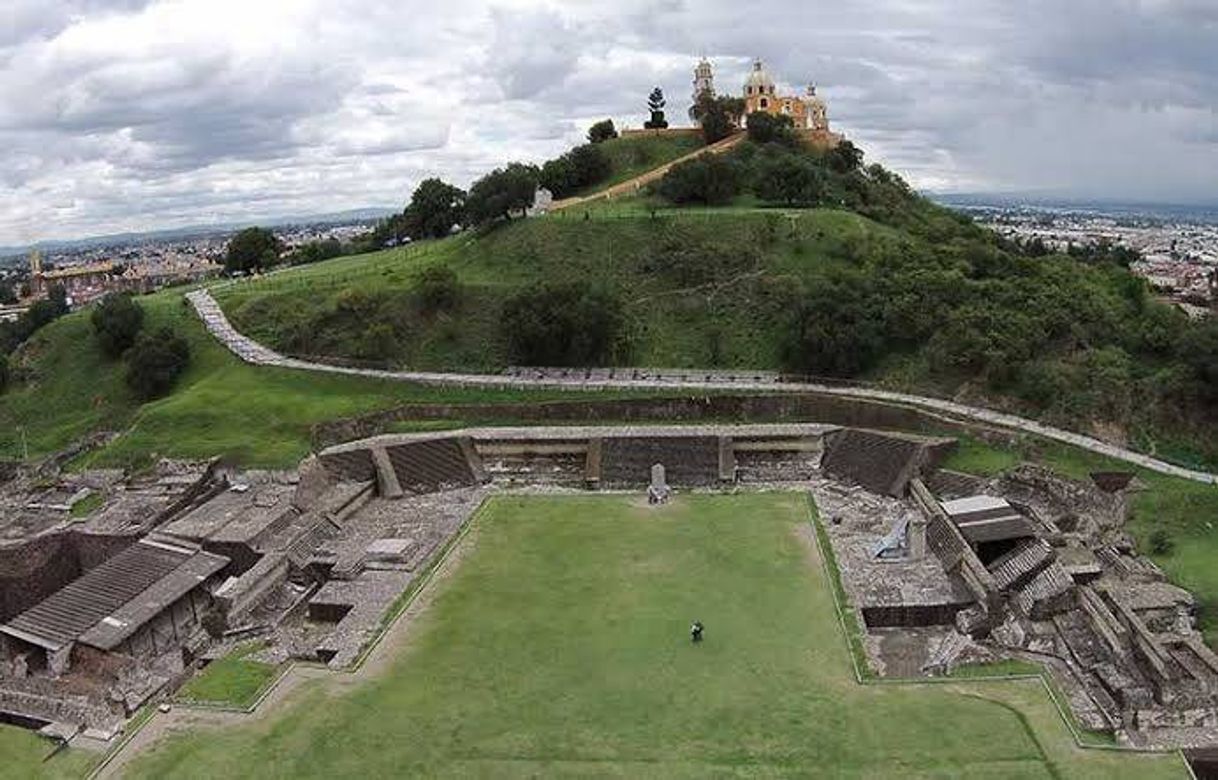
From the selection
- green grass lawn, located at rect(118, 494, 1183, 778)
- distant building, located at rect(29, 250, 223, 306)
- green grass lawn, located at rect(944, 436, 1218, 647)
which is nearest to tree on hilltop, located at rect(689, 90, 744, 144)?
green grass lawn, located at rect(944, 436, 1218, 647)

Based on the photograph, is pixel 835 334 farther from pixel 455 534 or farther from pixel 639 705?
pixel 639 705

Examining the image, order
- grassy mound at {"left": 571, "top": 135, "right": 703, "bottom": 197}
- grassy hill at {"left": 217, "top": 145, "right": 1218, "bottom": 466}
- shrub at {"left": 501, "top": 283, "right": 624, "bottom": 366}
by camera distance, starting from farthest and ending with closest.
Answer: grassy mound at {"left": 571, "top": 135, "right": 703, "bottom": 197}
shrub at {"left": 501, "top": 283, "right": 624, "bottom": 366}
grassy hill at {"left": 217, "top": 145, "right": 1218, "bottom": 466}

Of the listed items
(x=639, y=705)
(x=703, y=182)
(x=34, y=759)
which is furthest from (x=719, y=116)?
(x=34, y=759)

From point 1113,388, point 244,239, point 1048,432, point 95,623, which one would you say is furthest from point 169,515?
point 244,239

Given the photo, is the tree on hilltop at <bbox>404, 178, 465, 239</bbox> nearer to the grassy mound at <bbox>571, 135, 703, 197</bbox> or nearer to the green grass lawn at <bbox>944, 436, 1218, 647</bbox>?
the grassy mound at <bbox>571, 135, 703, 197</bbox>

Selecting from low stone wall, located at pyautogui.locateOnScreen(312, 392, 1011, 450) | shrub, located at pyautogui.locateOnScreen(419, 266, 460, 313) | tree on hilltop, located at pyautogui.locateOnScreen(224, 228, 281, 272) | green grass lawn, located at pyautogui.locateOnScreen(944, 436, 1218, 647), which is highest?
tree on hilltop, located at pyautogui.locateOnScreen(224, 228, 281, 272)

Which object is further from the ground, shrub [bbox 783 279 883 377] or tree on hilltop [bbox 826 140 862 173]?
tree on hilltop [bbox 826 140 862 173]

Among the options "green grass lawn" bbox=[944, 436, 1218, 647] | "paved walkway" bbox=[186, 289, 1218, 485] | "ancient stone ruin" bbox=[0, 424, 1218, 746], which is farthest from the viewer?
"paved walkway" bbox=[186, 289, 1218, 485]

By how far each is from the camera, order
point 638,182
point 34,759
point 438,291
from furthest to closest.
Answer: point 638,182 → point 438,291 → point 34,759
